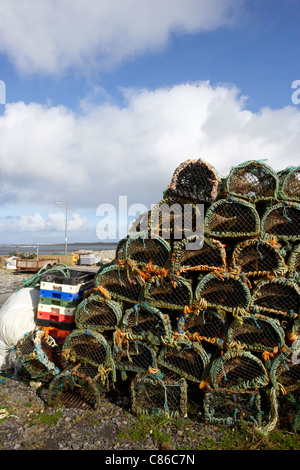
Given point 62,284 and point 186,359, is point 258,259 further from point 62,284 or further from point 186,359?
point 62,284

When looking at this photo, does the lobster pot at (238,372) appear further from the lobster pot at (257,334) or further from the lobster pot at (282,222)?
the lobster pot at (282,222)

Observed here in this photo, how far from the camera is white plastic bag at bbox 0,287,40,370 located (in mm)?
4438

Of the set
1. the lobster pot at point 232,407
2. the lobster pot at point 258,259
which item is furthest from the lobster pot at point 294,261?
the lobster pot at point 232,407

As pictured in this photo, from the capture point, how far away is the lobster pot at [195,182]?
382 centimetres

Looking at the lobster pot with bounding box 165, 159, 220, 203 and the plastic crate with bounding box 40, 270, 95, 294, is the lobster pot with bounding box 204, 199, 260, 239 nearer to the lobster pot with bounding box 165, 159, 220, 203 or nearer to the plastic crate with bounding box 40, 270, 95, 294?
the lobster pot with bounding box 165, 159, 220, 203

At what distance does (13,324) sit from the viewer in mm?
4457

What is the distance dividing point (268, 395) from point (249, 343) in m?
0.66

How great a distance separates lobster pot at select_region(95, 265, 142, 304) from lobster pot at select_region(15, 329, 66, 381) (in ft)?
3.86

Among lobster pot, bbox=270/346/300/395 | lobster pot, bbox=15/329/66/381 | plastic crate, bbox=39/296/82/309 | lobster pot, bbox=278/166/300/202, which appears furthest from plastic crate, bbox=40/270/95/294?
lobster pot, bbox=278/166/300/202

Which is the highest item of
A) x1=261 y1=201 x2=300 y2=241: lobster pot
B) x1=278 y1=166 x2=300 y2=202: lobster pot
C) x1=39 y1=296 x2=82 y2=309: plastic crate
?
x1=278 y1=166 x2=300 y2=202: lobster pot

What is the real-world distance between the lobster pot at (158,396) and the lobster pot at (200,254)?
1349 mm

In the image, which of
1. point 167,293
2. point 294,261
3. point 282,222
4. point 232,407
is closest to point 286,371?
point 232,407
